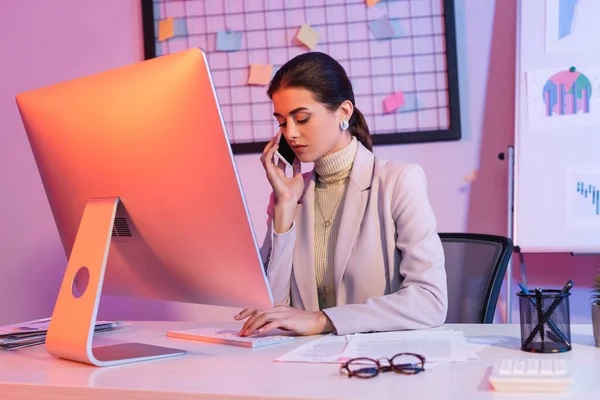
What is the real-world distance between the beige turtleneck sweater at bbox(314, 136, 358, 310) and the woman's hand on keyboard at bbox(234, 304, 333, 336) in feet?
1.31

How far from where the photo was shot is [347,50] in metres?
2.63

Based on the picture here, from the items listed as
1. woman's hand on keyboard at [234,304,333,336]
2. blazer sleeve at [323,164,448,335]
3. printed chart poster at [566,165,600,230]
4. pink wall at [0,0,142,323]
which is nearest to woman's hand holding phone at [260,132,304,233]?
blazer sleeve at [323,164,448,335]

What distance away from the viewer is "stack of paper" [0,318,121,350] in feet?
4.61

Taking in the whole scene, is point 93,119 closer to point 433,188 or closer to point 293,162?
point 293,162

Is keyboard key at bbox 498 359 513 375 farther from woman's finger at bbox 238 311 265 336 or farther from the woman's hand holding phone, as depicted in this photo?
the woman's hand holding phone

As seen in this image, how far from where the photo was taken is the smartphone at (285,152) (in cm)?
188

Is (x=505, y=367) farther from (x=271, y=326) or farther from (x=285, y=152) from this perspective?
(x=285, y=152)

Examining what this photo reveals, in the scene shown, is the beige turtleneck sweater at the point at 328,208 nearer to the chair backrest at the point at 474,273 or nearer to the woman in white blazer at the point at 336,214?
the woman in white blazer at the point at 336,214

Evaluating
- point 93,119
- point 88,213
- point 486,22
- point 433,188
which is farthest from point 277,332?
point 486,22

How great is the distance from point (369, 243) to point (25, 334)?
0.77 m

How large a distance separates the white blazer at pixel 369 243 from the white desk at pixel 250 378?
14.0 inches

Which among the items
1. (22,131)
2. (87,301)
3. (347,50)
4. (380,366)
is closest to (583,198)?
(347,50)

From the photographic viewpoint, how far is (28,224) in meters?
3.01

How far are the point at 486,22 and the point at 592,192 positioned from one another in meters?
0.68
